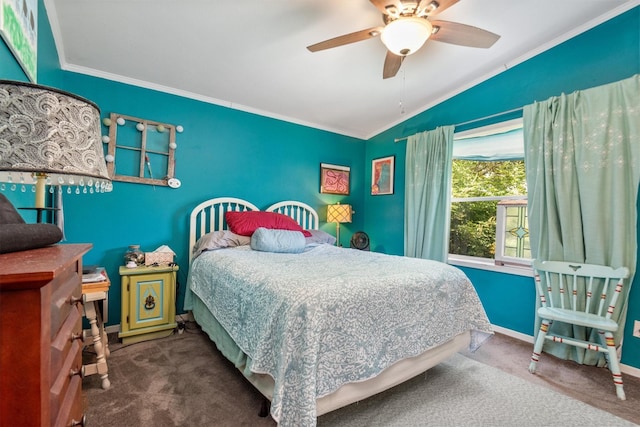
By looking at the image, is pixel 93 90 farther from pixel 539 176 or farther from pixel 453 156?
pixel 539 176

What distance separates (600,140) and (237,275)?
290cm

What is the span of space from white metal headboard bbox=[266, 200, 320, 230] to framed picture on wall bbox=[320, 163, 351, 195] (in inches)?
15.8

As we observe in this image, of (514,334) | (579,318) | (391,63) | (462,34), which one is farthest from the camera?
(514,334)

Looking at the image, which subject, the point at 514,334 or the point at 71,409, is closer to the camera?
the point at 71,409

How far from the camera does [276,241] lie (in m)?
2.57

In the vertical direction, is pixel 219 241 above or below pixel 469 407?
above

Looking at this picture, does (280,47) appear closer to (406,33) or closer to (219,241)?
(406,33)

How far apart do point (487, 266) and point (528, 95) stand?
5.69ft

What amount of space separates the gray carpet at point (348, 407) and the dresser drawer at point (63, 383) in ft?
2.98

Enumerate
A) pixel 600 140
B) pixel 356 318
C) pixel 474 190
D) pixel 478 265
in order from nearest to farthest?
pixel 356 318
pixel 600 140
pixel 478 265
pixel 474 190

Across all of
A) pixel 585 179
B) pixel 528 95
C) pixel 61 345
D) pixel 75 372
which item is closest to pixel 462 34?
pixel 528 95

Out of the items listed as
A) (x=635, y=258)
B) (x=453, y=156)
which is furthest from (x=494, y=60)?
(x=635, y=258)

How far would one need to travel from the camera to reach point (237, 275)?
1811mm

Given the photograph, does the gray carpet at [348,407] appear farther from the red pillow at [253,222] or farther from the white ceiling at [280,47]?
the white ceiling at [280,47]
